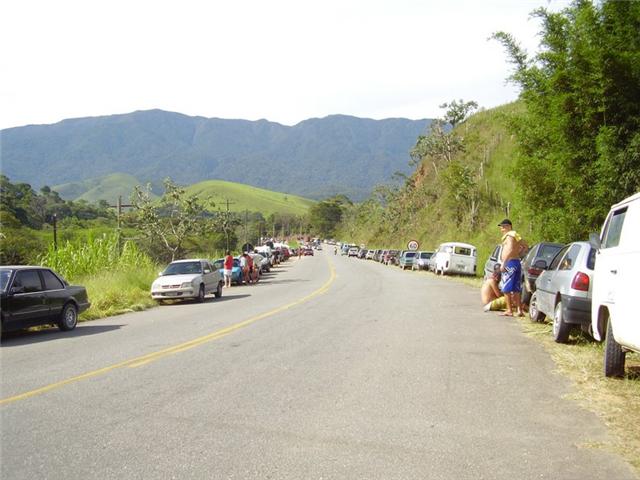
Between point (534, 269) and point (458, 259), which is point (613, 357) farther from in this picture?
point (458, 259)

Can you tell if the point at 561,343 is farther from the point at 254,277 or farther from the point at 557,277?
the point at 254,277

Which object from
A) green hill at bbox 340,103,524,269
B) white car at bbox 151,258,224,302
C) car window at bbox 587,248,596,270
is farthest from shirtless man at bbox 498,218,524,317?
white car at bbox 151,258,224,302

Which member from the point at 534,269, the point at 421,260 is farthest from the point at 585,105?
the point at 421,260

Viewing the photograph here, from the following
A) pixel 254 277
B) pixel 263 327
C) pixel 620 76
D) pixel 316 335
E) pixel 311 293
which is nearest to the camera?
pixel 316 335

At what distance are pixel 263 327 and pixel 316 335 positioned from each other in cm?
158

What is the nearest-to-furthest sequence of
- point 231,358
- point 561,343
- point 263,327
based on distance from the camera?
point 231,358 < point 561,343 < point 263,327

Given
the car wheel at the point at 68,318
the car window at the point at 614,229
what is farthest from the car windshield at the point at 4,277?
the car window at the point at 614,229

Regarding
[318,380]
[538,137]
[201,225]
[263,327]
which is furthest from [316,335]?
[201,225]

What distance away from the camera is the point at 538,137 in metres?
20.1

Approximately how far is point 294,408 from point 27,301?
835 cm

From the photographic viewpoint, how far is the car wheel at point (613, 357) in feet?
25.3

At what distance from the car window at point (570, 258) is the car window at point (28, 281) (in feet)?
33.5

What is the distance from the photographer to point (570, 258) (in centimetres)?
1116

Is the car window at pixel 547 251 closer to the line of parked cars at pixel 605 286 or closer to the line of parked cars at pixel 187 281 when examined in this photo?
the line of parked cars at pixel 605 286
